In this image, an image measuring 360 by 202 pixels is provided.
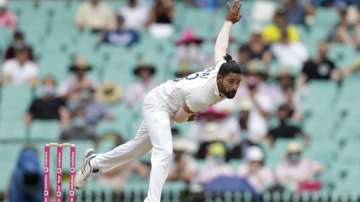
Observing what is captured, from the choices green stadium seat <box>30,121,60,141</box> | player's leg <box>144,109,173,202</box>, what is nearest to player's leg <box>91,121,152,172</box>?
player's leg <box>144,109,173,202</box>

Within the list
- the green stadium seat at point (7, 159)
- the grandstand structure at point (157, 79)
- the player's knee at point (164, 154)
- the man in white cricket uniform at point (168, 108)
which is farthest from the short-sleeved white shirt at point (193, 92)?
the green stadium seat at point (7, 159)

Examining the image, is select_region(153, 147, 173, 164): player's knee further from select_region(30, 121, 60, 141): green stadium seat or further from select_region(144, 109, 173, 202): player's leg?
select_region(30, 121, 60, 141): green stadium seat

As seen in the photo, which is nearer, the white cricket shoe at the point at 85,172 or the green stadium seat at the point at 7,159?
the white cricket shoe at the point at 85,172

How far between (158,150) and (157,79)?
10.0m

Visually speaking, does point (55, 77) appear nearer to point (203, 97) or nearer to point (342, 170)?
point (342, 170)

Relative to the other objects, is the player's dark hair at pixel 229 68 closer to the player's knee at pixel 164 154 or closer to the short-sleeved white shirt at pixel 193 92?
the short-sleeved white shirt at pixel 193 92

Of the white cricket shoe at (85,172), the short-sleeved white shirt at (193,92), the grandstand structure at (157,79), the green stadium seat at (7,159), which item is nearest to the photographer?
the short-sleeved white shirt at (193,92)

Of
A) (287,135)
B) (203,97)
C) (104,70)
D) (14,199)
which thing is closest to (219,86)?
(203,97)

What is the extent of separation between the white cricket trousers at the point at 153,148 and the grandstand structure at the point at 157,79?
5.08 metres

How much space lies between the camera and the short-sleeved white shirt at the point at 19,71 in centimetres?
2731

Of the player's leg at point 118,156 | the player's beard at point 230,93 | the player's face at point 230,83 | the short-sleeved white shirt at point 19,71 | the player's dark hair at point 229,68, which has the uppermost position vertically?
the player's dark hair at point 229,68

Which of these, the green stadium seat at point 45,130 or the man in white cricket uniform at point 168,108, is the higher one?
the man in white cricket uniform at point 168,108

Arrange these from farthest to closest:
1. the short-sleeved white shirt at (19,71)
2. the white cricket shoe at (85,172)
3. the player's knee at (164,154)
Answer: the short-sleeved white shirt at (19,71)
the white cricket shoe at (85,172)
the player's knee at (164,154)

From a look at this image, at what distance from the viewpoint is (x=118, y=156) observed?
1786cm
